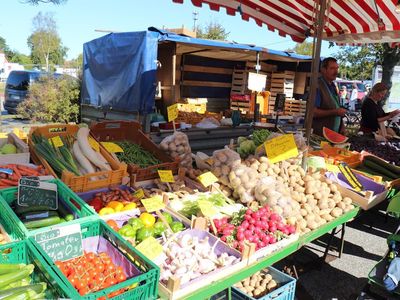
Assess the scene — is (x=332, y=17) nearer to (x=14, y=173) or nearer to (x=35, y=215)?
(x=14, y=173)

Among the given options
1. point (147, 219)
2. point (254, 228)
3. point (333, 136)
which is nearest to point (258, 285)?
point (254, 228)

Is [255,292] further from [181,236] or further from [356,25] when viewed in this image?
[356,25]

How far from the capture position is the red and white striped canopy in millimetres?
4711

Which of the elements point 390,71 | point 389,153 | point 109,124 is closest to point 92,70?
point 109,124

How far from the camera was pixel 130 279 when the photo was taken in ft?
4.89

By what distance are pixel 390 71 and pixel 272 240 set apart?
1278 cm

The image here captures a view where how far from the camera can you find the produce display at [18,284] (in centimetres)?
139

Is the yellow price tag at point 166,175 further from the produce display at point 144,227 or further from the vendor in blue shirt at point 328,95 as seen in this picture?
the vendor in blue shirt at point 328,95

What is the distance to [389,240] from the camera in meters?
2.62

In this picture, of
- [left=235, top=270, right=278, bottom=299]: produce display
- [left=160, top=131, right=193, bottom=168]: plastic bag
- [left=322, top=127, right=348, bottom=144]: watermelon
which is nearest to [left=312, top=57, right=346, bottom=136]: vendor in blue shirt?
[left=322, top=127, right=348, bottom=144]: watermelon

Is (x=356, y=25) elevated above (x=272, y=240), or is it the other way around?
(x=356, y=25)

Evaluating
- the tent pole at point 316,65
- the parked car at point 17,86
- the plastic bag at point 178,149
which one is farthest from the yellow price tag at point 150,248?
the parked car at point 17,86

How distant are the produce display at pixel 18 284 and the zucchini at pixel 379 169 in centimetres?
374

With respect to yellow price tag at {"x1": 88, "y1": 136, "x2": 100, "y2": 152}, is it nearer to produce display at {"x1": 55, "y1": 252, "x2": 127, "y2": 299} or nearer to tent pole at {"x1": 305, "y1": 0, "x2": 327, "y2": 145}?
produce display at {"x1": 55, "y1": 252, "x2": 127, "y2": 299}
